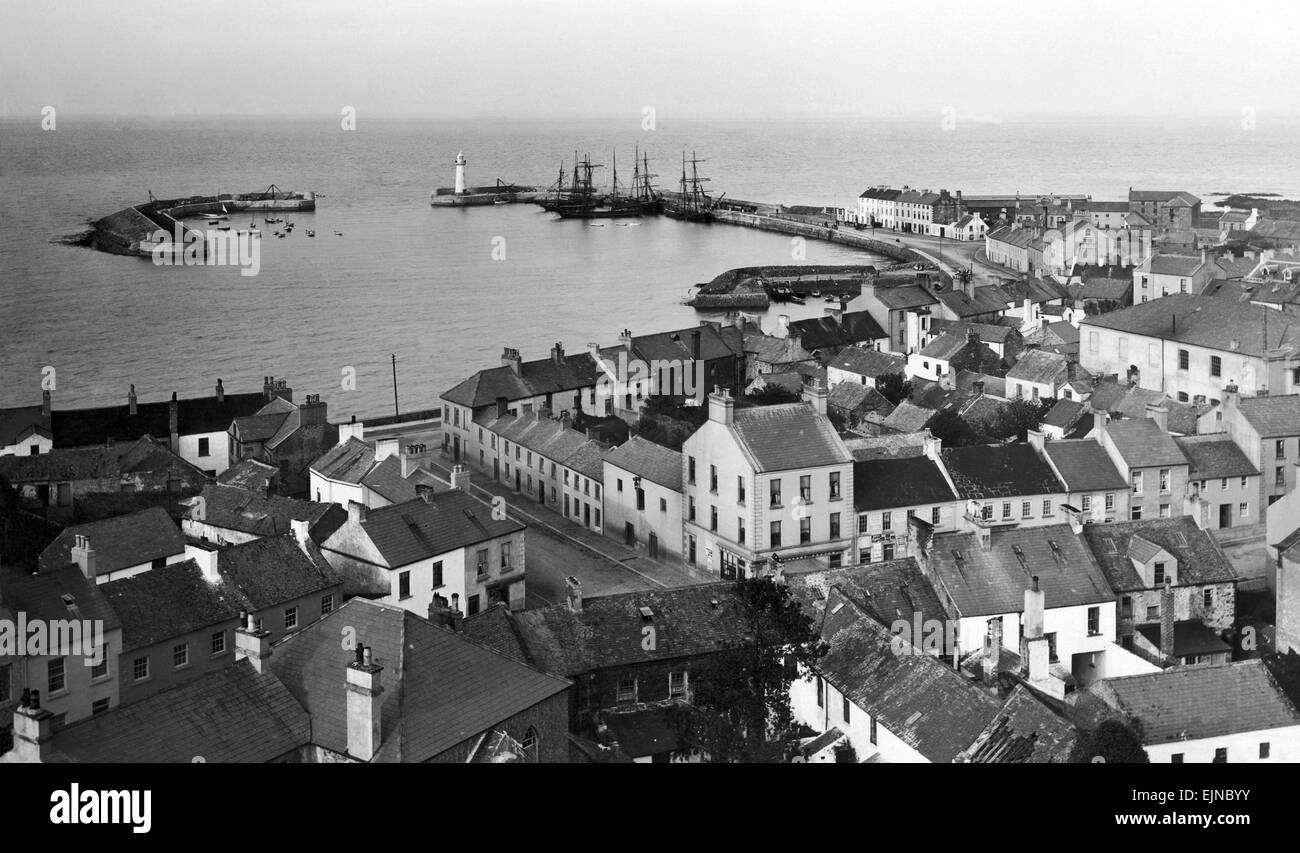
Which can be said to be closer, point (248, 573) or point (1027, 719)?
point (1027, 719)

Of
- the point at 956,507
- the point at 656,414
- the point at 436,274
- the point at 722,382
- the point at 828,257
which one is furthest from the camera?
the point at 828,257

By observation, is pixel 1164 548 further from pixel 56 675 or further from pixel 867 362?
pixel 867 362

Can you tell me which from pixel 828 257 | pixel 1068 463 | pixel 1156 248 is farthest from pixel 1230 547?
pixel 828 257

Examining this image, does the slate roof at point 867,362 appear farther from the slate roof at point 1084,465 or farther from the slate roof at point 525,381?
the slate roof at point 1084,465

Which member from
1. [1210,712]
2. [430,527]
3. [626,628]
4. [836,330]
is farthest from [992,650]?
[836,330]

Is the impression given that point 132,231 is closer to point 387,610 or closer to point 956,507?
point 956,507

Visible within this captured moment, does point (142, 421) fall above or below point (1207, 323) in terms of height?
below

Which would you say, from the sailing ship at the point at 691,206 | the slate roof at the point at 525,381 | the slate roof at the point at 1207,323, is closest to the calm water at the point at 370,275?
the sailing ship at the point at 691,206

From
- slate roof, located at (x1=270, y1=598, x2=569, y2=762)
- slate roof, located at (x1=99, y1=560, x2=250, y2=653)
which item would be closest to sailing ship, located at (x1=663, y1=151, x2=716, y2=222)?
slate roof, located at (x1=99, y1=560, x2=250, y2=653)
